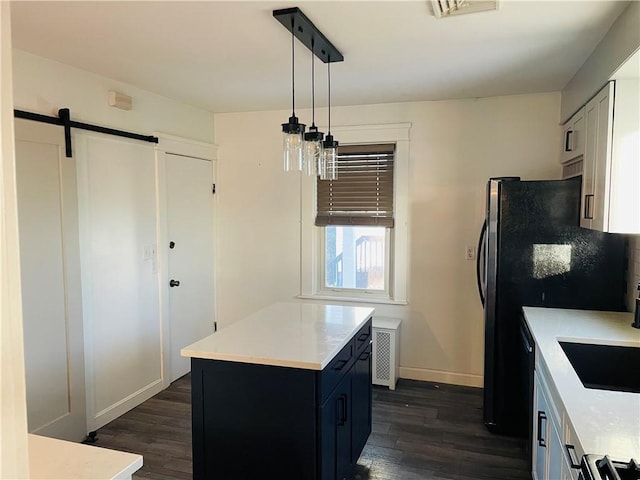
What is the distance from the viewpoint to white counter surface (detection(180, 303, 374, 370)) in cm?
200

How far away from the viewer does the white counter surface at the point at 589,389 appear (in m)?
1.36

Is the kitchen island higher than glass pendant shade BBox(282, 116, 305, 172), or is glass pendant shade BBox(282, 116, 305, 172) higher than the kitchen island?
glass pendant shade BBox(282, 116, 305, 172)

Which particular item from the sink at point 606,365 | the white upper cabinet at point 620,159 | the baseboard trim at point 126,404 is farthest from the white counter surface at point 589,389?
the baseboard trim at point 126,404

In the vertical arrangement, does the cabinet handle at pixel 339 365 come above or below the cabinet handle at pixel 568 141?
below

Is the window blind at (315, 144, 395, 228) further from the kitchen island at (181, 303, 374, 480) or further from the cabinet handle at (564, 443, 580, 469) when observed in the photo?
the cabinet handle at (564, 443, 580, 469)

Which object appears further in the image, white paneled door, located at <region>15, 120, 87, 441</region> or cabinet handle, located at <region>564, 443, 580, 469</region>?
white paneled door, located at <region>15, 120, 87, 441</region>

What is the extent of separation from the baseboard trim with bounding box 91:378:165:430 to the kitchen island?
147 centimetres

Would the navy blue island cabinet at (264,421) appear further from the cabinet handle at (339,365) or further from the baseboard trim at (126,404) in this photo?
the baseboard trim at (126,404)

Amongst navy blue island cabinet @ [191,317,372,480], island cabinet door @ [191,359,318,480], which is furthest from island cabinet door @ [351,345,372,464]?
island cabinet door @ [191,359,318,480]

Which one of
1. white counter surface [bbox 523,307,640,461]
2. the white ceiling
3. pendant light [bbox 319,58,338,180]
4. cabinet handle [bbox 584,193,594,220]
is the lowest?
white counter surface [bbox 523,307,640,461]

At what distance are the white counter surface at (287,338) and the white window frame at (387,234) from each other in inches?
50.1

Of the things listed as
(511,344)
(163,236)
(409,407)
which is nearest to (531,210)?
(511,344)

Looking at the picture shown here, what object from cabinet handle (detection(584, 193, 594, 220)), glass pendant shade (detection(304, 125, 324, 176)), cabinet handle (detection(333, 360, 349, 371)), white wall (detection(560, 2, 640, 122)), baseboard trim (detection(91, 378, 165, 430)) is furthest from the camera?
baseboard trim (detection(91, 378, 165, 430))

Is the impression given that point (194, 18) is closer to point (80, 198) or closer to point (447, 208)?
point (80, 198)
